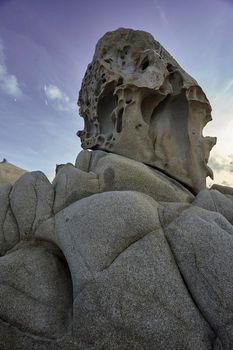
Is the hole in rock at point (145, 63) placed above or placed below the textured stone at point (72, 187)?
above

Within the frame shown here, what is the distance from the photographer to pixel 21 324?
4.95 meters

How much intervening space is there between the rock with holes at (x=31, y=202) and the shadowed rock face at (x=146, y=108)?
10.7 feet

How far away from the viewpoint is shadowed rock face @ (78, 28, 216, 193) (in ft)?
32.9

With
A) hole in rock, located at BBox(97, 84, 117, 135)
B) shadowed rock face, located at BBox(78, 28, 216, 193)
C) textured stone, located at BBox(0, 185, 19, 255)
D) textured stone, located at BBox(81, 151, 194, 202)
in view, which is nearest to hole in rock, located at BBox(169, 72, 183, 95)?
shadowed rock face, located at BBox(78, 28, 216, 193)

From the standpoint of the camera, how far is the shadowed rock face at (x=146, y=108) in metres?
10.0

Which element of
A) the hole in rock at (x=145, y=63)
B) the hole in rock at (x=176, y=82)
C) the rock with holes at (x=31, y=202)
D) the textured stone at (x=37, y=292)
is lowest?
the textured stone at (x=37, y=292)

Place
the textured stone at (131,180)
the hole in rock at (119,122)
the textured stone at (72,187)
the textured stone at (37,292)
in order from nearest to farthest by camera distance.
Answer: the textured stone at (37,292) → the textured stone at (72,187) → the textured stone at (131,180) → the hole in rock at (119,122)

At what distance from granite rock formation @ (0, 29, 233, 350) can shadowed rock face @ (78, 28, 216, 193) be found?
179cm

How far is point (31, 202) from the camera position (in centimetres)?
727

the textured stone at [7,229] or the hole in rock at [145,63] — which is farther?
the hole in rock at [145,63]

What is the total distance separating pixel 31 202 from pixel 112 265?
3.05 m

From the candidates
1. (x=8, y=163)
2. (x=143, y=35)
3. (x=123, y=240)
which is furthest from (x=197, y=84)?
(x=8, y=163)

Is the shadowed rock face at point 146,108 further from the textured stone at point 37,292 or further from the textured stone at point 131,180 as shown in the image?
the textured stone at point 37,292


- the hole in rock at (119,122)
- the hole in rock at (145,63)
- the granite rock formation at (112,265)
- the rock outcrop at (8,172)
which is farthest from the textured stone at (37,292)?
the rock outcrop at (8,172)
